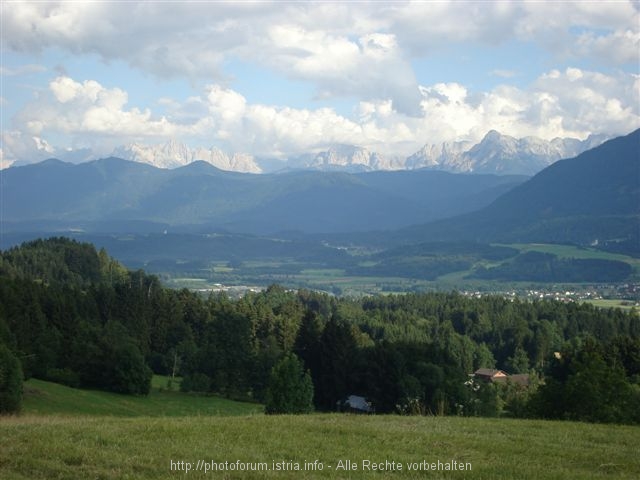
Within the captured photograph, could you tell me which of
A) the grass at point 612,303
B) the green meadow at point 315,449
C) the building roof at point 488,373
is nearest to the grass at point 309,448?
A: the green meadow at point 315,449

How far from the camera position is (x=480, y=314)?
105750mm

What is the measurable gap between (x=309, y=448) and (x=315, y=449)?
11cm

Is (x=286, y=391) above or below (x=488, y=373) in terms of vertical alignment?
above

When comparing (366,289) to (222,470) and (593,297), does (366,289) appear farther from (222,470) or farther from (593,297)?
(222,470)

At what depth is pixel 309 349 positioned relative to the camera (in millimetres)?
58250

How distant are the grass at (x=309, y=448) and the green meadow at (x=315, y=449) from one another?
0.02 m

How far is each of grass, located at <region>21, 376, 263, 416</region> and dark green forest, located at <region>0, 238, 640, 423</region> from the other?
2115 millimetres

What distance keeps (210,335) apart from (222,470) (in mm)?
58852

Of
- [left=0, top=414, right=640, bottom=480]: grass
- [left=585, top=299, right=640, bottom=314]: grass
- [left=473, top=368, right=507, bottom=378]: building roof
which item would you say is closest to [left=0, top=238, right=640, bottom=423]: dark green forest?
[left=473, top=368, right=507, bottom=378]: building roof

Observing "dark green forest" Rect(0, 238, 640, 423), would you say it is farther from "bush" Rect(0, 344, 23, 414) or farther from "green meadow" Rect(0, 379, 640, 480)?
"green meadow" Rect(0, 379, 640, 480)

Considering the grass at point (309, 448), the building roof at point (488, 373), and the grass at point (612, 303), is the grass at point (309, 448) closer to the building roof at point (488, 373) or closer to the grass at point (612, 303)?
the building roof at point (488, 373)

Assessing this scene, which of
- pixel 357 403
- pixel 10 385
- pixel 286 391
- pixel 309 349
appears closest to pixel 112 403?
pixel 10 385

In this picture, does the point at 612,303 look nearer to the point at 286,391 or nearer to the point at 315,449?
the point at 286,391


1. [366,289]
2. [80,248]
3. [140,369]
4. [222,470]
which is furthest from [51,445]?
[366,289]
